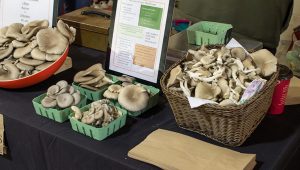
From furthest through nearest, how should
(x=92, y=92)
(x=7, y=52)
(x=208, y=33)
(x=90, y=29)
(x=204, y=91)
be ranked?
1. (x=90, y=29)
2. (x=208, y=33)
3. (x=7, y=52)
4. (x=92, y=92)
5. (x=204, y=91)

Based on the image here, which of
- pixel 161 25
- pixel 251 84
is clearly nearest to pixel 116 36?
pixel 161 25

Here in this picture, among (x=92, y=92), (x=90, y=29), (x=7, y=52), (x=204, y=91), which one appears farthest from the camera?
(x=90, y=29)

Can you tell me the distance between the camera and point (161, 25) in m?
1.16

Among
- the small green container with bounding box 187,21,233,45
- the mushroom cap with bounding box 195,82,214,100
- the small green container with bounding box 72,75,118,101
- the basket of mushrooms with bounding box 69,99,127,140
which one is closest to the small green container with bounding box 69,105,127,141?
the basket of mushrooms with bounding box 69,99,127,140

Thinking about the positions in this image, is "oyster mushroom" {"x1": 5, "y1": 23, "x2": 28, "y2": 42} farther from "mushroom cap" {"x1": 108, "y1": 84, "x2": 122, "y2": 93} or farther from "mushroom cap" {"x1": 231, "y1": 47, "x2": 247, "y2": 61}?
"mushroom cap" {"x1": 231, "y1": 47, "x2": 247, "y2": 61}

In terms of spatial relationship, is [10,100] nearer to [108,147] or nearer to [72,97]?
[72,97]

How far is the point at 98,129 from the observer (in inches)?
37.5

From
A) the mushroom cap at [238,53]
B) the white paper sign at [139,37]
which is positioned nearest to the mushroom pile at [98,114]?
the white paper sign at [139,37]

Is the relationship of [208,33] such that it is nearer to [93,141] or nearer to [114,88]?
[114,88]

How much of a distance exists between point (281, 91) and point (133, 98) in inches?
15.8

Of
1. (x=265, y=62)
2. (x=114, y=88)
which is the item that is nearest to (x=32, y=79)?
(x=114, y=88)

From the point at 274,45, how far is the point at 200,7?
1.47 ft

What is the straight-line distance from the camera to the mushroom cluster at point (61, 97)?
1048mm

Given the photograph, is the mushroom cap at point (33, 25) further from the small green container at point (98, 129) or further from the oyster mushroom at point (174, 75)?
the oyster mushroom at point (174, 75)
